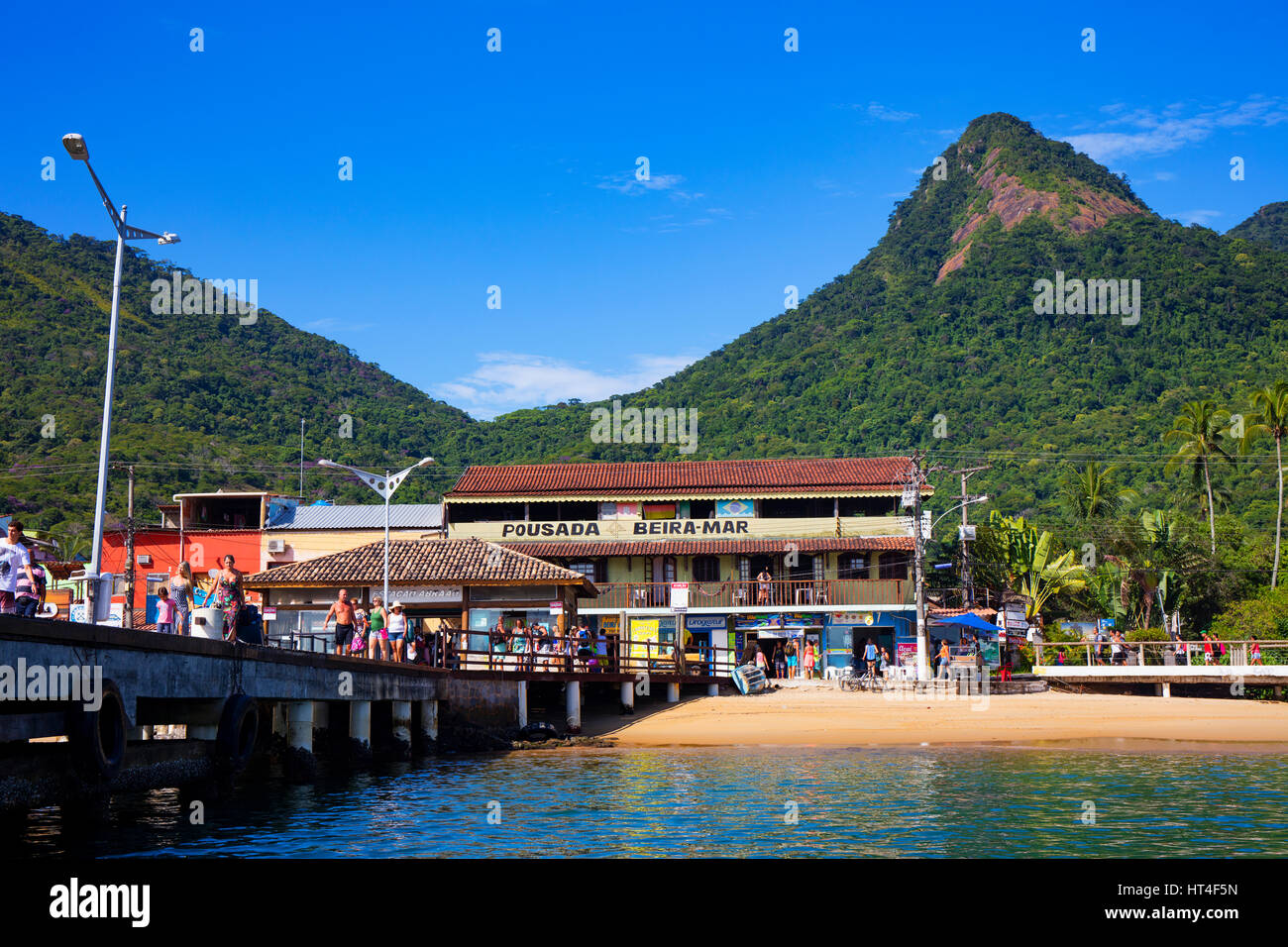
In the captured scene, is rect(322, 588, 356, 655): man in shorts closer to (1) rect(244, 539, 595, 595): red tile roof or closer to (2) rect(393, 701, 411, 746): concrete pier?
(2) rect(393, 701, 411, 746): concrete pier

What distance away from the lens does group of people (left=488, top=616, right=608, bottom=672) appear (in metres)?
29.3

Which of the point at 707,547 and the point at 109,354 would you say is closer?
the point at 109,354

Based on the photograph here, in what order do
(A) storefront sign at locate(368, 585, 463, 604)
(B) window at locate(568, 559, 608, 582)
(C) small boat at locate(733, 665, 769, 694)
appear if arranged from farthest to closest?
(B) window at locate(568, 559, 608, 582)
(C) small boat at locate(733, 665, 769, 694)
(A) storefront sign at locate(368, 585, 463, 604)

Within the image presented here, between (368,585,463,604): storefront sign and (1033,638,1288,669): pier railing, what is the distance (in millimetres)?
22525

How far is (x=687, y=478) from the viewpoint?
51.3m

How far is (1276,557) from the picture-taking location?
5397 cm

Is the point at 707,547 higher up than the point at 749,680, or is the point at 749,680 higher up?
the point at 707,547

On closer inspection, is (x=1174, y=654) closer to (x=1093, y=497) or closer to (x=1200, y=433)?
(x=1093, y=497)

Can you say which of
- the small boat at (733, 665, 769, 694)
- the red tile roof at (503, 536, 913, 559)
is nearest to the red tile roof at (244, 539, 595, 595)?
the small boat at (733, 665, 769, 694)

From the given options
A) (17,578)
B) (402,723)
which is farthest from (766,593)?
(17,578)

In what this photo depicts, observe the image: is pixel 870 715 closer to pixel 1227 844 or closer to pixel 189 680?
pixel 1227 844

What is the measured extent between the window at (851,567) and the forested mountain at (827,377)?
3207 centimetres

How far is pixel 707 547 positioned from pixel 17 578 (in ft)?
115
